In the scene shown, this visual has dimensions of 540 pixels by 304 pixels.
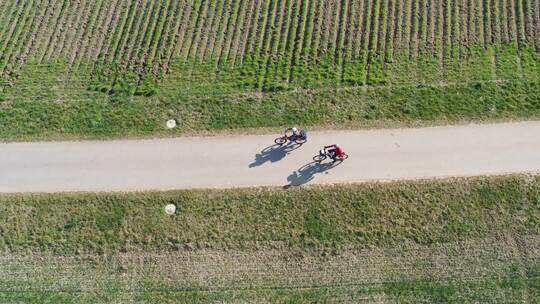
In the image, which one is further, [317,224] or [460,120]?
[460,120]

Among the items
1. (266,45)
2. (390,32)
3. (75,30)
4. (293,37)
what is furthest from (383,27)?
(75,30)

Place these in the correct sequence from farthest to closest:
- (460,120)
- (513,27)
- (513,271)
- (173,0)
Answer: (173,0) < (513,27) < (460,120) < (513,271)

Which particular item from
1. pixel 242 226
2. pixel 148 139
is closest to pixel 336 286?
pixel 242 226

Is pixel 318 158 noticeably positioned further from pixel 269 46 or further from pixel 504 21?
pixel 504 21

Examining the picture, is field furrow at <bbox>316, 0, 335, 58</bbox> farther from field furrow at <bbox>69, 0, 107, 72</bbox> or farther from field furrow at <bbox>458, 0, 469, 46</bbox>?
field furrow at <bbox>69, 0, 107, 72</bbox>

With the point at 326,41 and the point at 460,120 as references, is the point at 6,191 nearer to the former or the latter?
the point at 326,41

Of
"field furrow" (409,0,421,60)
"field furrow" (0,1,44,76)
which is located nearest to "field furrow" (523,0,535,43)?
"field furrow" (409,0,421,60)
